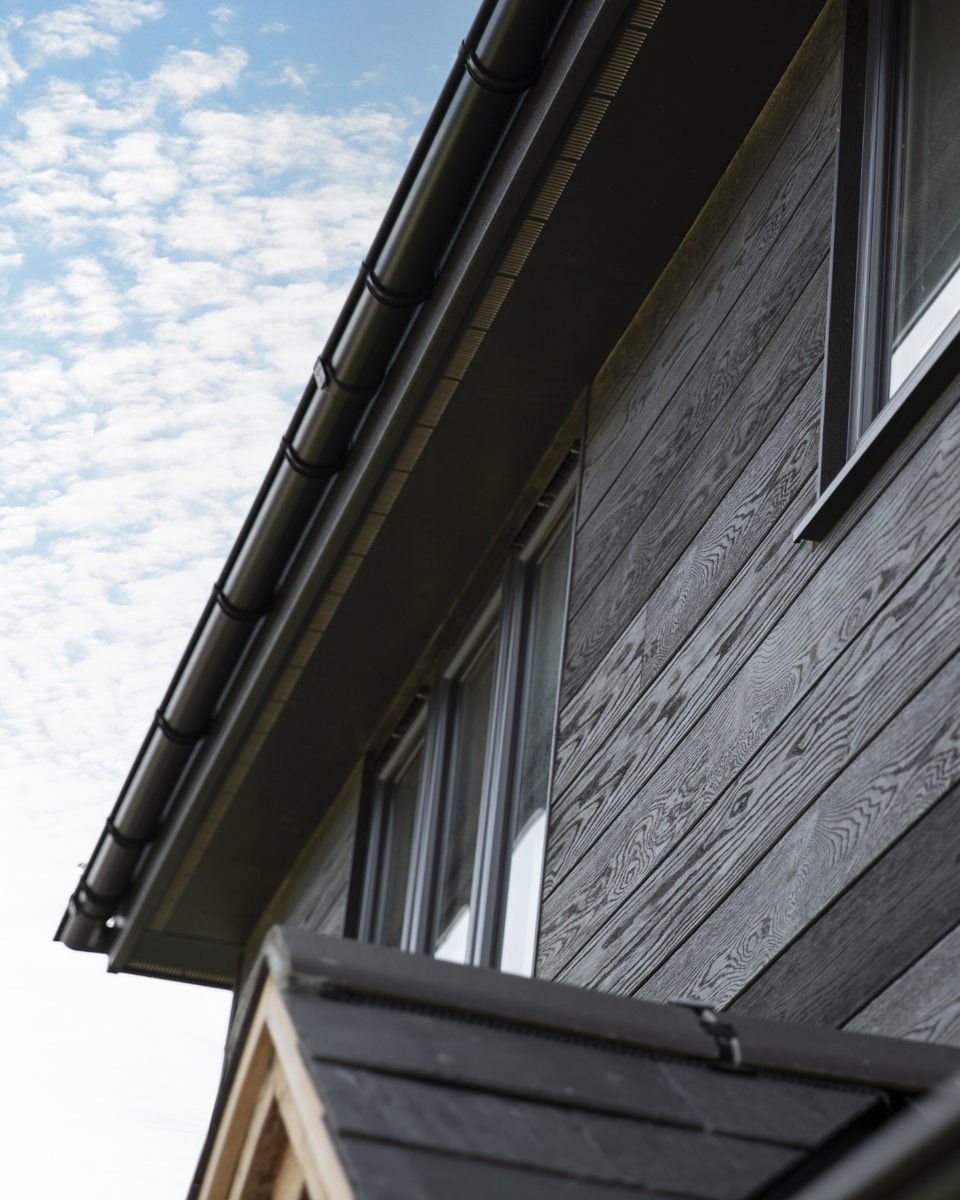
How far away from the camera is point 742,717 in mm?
2740

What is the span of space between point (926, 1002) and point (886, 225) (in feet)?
5.49

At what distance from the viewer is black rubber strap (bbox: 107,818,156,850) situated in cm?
632

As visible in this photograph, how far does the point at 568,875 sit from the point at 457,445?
1.61 metres

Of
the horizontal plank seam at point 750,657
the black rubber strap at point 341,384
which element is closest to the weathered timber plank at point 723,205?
the black rubber strap at point 341,384

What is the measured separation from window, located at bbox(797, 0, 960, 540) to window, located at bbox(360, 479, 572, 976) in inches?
60.1

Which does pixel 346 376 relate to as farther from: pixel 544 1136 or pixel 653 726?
pixel 544 1136

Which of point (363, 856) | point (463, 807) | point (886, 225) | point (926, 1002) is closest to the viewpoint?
point (926, 1002)

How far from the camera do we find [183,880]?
6.61 metres

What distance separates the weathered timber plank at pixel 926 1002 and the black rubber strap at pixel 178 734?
4091mm

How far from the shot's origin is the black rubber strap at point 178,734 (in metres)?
5.75

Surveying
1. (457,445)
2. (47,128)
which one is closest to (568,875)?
(457,445)

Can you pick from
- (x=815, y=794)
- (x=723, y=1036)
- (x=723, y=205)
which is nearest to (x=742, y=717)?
(x=815, y=794)

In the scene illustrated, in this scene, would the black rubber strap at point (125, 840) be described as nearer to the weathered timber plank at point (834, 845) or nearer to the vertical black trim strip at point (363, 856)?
the vertical black trim strip at point (363, 856)

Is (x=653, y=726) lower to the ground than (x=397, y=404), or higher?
lower
